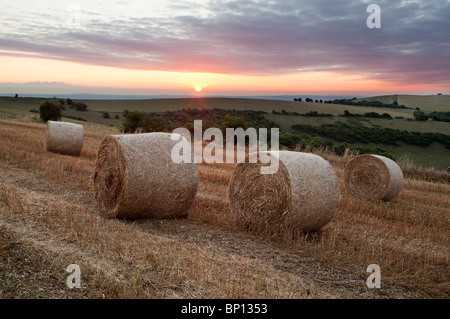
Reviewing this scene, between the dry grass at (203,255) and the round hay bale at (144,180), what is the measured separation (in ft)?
1.05

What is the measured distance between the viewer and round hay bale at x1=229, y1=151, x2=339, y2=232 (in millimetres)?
7504

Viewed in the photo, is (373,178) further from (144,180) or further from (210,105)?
(210,105)

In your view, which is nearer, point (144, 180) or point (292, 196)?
point (292, 196)

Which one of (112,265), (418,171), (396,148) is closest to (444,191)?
(418,171)

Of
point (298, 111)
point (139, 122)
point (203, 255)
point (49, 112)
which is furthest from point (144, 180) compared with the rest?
point (298, 111)

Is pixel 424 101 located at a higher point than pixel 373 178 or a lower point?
higher

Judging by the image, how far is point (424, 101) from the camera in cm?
8375

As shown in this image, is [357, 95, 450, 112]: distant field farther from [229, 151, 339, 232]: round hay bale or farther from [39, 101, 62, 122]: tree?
[229, 151, 339, 232]: round hay bale

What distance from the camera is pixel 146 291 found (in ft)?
14.7

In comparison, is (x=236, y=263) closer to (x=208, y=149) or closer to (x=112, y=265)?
(x=112, y=265)

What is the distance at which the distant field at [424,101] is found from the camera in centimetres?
7719

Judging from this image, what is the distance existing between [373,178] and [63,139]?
12.2m

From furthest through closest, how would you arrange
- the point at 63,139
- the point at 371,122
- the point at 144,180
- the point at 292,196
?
1. the point at 371,122
2. the point at 63,139
3. the point at 144,180
4. the point at 292,196
